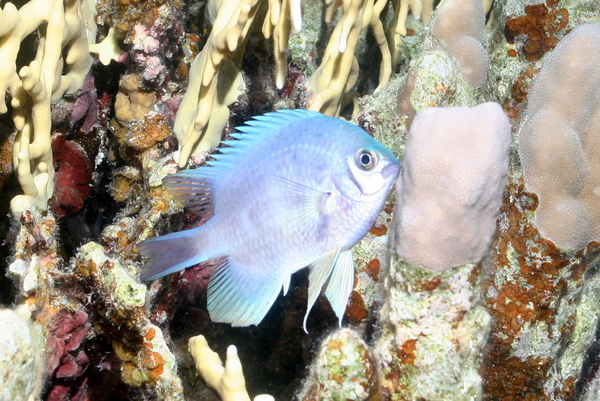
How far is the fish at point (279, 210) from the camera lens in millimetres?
1904

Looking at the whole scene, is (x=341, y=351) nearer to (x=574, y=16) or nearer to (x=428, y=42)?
(x=428, y=42)

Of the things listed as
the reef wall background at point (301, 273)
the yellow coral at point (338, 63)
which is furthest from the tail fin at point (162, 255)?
the yellow coral at point (338, 63)

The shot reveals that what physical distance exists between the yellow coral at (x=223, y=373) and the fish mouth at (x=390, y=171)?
35.8 inches

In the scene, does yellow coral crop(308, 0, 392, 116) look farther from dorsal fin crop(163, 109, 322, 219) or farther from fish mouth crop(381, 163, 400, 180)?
fish mouth crop(381, 163, 400, 180)

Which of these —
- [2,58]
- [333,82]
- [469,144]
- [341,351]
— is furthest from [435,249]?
[2,58]

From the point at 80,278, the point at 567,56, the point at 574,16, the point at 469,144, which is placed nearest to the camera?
the point at 469,144

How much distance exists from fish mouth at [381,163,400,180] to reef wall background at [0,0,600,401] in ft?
0.29

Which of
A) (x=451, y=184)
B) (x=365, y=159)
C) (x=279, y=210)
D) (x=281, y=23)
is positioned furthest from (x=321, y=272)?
(x=281, y=23)

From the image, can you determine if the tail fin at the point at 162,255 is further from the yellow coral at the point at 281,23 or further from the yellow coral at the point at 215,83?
the yellow coral at the point at 281,23

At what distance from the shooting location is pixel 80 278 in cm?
232

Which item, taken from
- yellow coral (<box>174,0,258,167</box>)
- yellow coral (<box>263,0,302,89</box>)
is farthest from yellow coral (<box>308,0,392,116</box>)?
yellow coral (<box>174,0,258,167</box>)

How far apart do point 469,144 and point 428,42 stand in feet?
5.87

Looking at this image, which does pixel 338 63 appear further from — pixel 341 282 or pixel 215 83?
pixel 341 282

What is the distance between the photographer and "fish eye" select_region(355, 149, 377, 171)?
1869 mm
